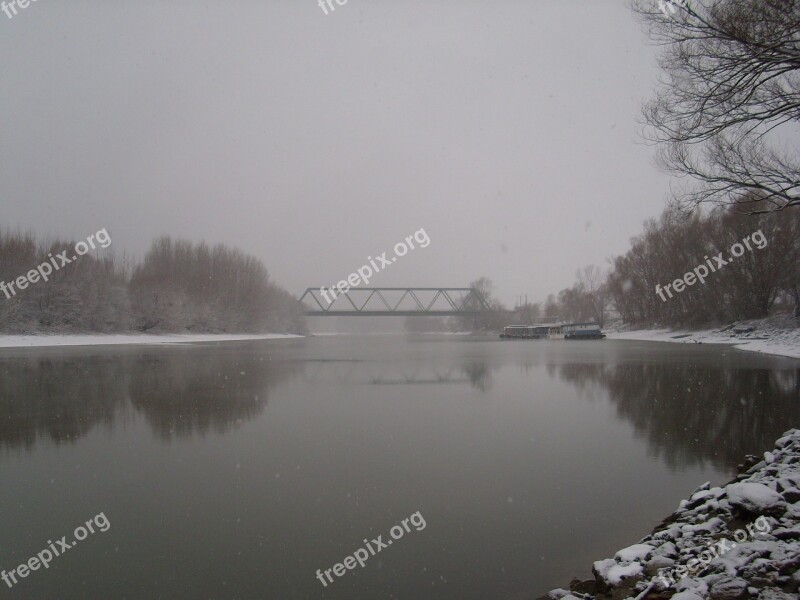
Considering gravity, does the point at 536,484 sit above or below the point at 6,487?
below

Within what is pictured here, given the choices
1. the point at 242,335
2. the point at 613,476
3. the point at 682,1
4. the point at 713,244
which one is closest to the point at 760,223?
the point at 713,244

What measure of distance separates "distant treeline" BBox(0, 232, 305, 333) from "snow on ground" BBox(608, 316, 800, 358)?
52.0m

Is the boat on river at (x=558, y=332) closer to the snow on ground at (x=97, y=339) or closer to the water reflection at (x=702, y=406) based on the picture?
the snow on ground at (x=97, y=339)

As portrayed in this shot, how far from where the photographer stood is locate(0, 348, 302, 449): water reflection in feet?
29.6

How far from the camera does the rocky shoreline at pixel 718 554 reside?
3.22 metres

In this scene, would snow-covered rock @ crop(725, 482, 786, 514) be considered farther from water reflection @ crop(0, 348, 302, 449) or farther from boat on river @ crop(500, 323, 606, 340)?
boat on river @ crop(500, 323, 606, 340)

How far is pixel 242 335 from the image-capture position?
229 feet

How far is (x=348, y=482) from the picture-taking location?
20.3 ft

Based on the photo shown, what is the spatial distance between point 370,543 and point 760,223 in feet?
163

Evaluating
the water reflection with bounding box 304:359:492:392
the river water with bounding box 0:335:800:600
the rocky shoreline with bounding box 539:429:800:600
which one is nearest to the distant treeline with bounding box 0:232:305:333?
the water reflection with bounding box 304:359:492:392

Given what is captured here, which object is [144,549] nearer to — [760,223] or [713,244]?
[760,223]

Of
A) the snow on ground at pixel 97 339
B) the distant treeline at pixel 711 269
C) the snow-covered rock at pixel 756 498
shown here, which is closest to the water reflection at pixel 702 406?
the snow-covered rock at pixel 756 498

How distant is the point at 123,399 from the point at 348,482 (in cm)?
847

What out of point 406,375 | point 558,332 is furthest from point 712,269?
point 406,375
